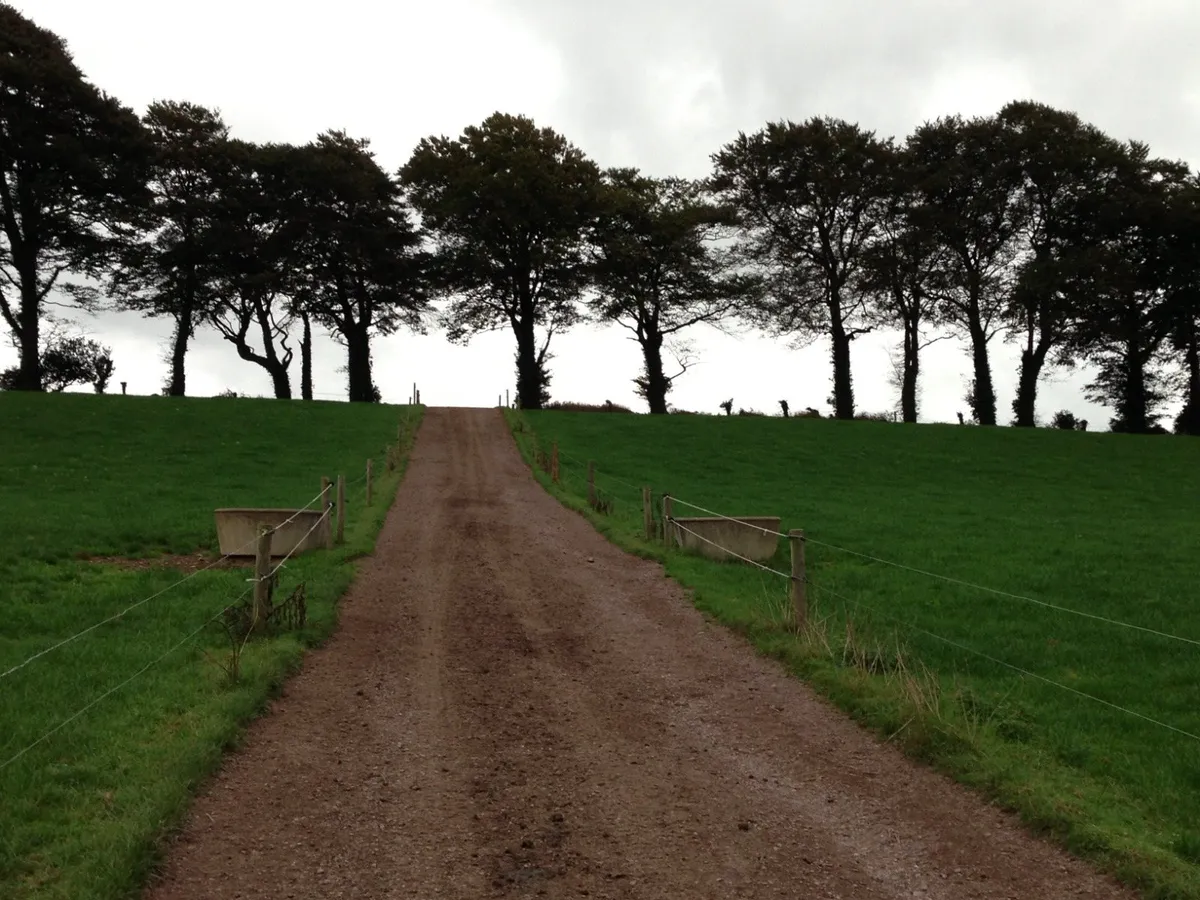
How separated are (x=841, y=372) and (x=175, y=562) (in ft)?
143

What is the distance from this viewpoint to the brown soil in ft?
51.9

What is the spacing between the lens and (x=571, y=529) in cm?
2053

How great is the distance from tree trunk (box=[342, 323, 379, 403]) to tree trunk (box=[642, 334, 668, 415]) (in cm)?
1632

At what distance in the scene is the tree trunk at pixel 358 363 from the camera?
5675cm

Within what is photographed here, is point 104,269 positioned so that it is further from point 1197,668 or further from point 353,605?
point 1197,668

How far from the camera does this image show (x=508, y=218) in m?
51.2

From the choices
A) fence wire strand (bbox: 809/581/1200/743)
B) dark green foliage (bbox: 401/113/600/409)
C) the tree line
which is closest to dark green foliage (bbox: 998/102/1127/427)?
the tree line

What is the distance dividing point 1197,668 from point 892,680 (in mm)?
3740

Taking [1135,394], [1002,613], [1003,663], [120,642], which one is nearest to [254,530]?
[120,642]

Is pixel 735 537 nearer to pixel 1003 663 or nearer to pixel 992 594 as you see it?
pixel 992 594

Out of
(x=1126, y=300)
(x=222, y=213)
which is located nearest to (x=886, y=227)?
(x=1126, y=300)

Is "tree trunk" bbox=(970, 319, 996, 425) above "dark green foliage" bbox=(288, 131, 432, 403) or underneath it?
underneath

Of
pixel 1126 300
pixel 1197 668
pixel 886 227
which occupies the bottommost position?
pixel 1197 668

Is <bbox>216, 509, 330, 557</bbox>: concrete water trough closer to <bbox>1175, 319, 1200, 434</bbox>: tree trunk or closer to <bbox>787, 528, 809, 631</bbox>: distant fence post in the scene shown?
<bbox>787, 528, 809, 631</bbox>: distant fence post
